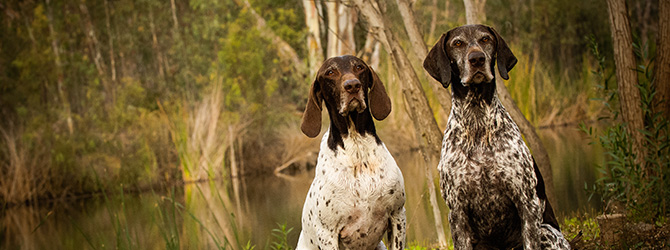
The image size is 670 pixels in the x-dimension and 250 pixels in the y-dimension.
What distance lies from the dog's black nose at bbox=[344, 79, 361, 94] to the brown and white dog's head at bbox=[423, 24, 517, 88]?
0.32 meters

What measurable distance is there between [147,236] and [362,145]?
4.92 meters

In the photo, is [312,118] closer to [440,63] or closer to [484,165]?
[440,63]

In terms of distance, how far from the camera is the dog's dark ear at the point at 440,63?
2.67 m

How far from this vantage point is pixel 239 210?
852 cm

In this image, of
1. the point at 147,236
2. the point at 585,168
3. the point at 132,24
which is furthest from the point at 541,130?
the point at 132,24

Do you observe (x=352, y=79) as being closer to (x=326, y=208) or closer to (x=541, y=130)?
(x=326, y=208)

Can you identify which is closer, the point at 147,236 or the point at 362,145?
the point at 362,145

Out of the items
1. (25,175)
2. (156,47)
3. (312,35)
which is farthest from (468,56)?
(156,47)

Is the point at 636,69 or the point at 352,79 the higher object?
the point at 352,79

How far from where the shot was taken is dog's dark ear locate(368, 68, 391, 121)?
2.88 meters

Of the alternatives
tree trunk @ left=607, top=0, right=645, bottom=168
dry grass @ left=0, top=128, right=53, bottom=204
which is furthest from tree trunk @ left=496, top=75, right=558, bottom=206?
dry grass @ left=0, top=128, right=53, bottom=204

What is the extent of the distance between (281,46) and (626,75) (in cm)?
1357

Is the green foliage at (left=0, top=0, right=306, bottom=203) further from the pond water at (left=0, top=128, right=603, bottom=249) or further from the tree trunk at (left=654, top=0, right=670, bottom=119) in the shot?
the tree trunk at (left=654, top=0, right=670, bottom=119)

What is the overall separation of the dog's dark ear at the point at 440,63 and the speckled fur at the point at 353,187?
30 centimetres
